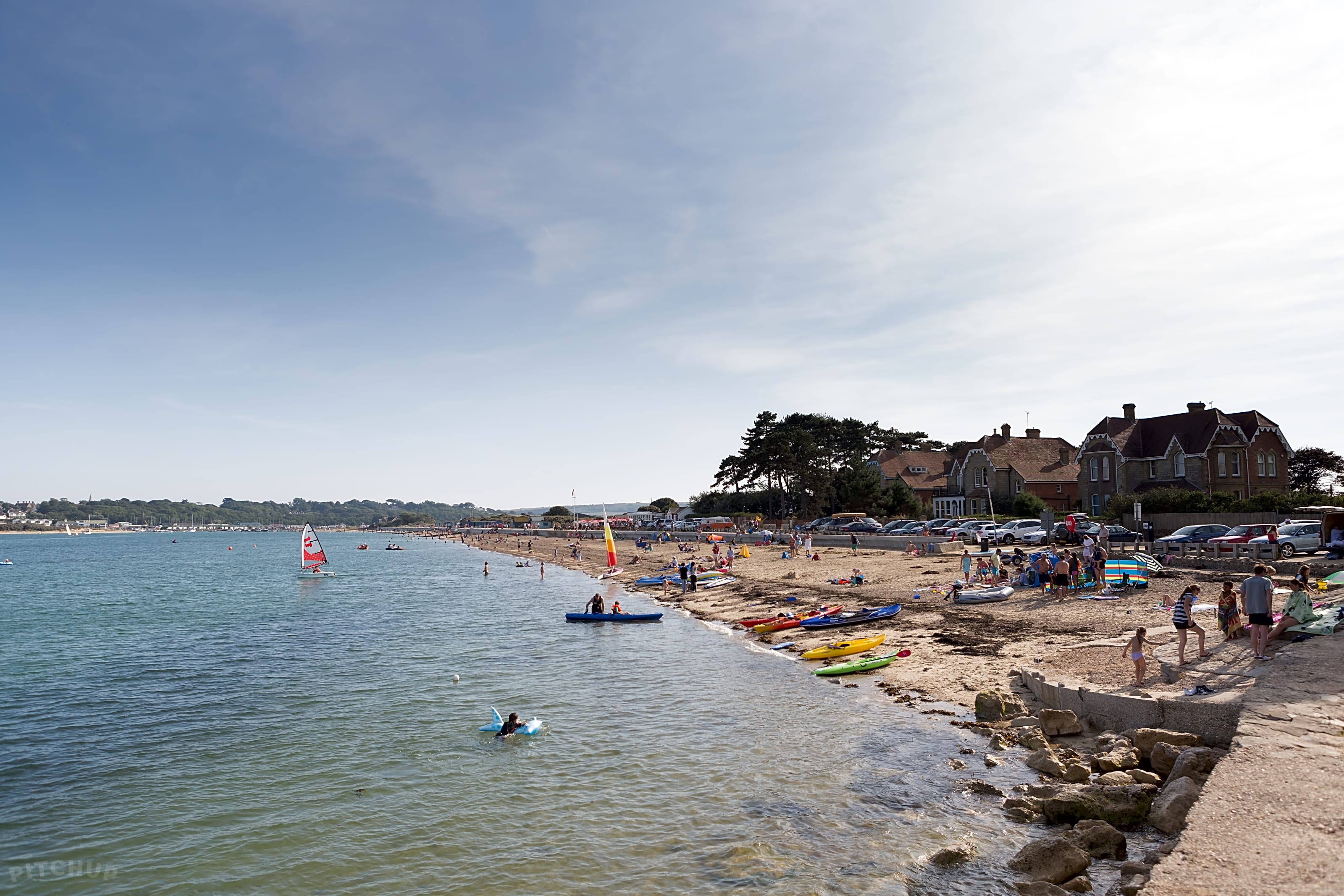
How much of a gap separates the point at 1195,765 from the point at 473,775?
12.5 metres

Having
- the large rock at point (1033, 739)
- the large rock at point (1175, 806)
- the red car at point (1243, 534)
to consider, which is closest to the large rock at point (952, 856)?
the large rock at point (1175, 806)

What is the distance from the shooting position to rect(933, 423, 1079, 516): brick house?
7088 cm

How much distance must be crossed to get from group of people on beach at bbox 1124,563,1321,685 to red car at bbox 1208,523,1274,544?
1849cm

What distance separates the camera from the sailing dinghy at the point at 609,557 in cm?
4081

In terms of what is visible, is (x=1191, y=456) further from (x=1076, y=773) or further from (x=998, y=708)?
(x=1076, y=773)

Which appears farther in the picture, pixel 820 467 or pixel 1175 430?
pixel 820 467

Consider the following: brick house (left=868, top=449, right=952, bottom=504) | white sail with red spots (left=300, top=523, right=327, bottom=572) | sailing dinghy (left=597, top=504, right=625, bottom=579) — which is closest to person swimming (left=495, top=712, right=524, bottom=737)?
sailing dinghy (left=597, top=504, right=625, bottom=579)

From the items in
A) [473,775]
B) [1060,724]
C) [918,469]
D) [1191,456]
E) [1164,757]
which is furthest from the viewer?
[918,469]

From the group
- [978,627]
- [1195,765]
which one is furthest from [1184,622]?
[978,627]

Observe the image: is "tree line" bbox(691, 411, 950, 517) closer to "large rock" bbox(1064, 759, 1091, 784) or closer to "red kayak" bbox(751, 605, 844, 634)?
"red kayak" bbox(751, 605, 844, 634)

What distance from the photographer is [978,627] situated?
2452 cm

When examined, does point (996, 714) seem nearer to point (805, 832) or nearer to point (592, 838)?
point (805, 832)

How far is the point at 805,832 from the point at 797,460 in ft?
246

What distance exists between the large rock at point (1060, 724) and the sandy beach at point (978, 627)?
3.31 feet
